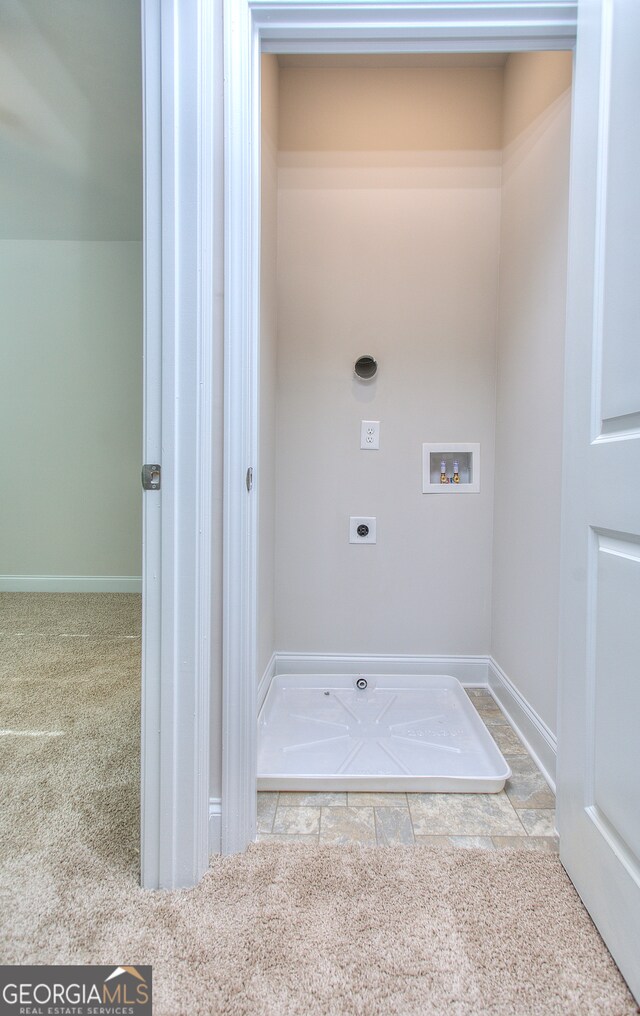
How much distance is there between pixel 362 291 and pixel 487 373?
2.15 feet

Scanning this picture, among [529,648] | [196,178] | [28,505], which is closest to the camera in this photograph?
[196,178]

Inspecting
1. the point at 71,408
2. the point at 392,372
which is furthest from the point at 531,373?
the point at 71,408

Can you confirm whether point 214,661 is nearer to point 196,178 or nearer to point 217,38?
point 196,178

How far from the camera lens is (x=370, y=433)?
6.56ft

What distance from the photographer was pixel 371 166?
1922mm

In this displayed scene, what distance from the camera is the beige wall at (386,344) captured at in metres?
1.91

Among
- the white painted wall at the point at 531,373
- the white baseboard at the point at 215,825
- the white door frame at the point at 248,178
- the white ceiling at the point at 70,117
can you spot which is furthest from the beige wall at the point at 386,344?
the white baseboard at the point at 215,825

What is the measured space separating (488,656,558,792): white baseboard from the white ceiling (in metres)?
2.92

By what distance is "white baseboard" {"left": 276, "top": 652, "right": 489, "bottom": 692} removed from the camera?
2.03 m

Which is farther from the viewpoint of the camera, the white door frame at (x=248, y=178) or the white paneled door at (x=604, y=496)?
the white door frame at (x=248, y=178)

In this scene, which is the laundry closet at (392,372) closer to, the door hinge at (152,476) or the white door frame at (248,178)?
the white door frame at (248,178)

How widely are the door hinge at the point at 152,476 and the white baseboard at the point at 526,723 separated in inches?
51.1

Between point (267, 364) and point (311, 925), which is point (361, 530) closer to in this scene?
point (267, 364)

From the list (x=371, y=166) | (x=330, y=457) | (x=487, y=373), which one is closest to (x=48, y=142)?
(x=371, y=166)
